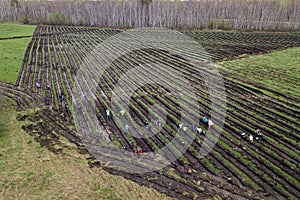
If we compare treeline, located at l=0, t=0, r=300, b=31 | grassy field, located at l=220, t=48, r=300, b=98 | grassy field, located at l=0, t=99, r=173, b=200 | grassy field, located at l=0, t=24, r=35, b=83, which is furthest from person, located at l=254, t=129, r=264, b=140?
treeline, located at l=0, t=0, r=300, b=31

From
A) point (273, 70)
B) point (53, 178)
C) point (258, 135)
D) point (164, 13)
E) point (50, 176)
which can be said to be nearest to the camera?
point (53, 178)

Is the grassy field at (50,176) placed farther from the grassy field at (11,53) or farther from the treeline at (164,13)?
the treeline at (164,13)

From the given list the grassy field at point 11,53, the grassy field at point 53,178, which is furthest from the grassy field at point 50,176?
the grassy field at point 11,53

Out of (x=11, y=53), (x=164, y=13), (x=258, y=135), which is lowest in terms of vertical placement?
(x=258, y=135)

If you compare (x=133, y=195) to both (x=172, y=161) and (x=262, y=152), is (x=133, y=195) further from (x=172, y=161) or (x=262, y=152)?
(x=262, y=152)

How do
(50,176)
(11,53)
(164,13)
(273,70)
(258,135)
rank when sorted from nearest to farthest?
(50,176)
(258,135)
(273,70)
(11,53)
(164,13)

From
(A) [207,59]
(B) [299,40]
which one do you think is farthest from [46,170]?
(B) [299,40]

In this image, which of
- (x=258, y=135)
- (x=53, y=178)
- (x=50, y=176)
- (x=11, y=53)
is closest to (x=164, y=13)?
(x=11, y=53)

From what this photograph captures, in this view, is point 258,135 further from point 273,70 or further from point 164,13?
point 164,13
